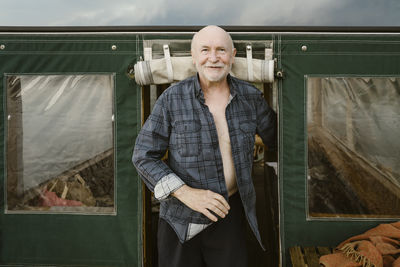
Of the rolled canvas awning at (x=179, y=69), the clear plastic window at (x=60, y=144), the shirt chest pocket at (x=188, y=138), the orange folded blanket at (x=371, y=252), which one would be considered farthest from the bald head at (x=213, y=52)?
the orange folded blanket at (x=371, y=252)

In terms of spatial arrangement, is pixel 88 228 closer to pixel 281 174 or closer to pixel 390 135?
pixel 281 174

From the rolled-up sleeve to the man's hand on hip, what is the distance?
67 mm

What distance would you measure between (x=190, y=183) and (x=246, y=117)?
63 cm

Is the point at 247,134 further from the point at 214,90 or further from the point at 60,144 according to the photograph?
the point at 60,144

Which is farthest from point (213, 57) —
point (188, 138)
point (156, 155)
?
point (156, 155)

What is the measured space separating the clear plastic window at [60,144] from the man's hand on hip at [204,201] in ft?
4.50

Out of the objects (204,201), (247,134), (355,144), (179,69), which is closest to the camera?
(204,201)

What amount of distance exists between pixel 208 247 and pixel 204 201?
48 centimetres

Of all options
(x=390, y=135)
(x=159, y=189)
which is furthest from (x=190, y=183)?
(x=390, y=135)

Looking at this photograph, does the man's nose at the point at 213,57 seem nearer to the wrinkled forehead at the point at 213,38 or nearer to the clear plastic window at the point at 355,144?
the wrinkled forehead at the point at 213,38

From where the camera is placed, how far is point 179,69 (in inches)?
118

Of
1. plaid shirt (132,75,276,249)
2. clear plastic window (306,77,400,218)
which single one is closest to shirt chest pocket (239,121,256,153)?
plaid shirt (132,75,276,249)

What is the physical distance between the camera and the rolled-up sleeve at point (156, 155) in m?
2.12

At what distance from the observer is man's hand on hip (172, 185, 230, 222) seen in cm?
208
